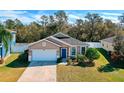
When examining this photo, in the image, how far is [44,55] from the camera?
2366 centimetres

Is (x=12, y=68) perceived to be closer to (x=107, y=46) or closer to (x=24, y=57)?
(x=24, y=57)

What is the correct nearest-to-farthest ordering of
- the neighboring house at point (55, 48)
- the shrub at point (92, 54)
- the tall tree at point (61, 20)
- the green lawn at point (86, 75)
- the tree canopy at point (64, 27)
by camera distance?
1. the tall tree at point (61, 20)
2. the green lawn at point (86, 75)
3. the tree canopy at point (64, 27)
4. the shrub at point (92, 54)
5. the neighboring house at point (55, 48)

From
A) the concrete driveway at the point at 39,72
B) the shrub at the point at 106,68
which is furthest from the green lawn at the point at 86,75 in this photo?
the concrete driveway at the point at 39,72

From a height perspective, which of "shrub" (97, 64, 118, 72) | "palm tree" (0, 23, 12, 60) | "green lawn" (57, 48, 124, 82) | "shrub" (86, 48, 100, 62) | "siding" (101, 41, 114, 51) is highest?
"palm tree" (0, 23, 12, 60)

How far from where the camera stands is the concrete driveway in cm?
2053

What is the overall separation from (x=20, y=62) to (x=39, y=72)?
194cm

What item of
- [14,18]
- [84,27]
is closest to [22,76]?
[14,18]

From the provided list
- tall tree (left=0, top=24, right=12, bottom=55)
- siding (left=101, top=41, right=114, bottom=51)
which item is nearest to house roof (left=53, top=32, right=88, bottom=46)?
siding (left=101, top=41, right=114, bottom=51)

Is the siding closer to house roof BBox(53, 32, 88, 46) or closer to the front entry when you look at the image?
house roof BBox(53, 32, 88, 46)

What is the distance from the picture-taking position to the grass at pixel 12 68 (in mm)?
20578

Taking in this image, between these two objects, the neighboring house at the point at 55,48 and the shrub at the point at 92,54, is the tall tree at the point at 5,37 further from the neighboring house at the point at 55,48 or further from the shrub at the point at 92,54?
the shrub at the point at 92,54

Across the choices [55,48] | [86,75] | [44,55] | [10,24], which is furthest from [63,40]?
[10,24]

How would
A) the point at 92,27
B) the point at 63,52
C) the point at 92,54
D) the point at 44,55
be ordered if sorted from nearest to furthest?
the point at 92,27
the point at 92,54
the point at 44,55
the point at 63,52
